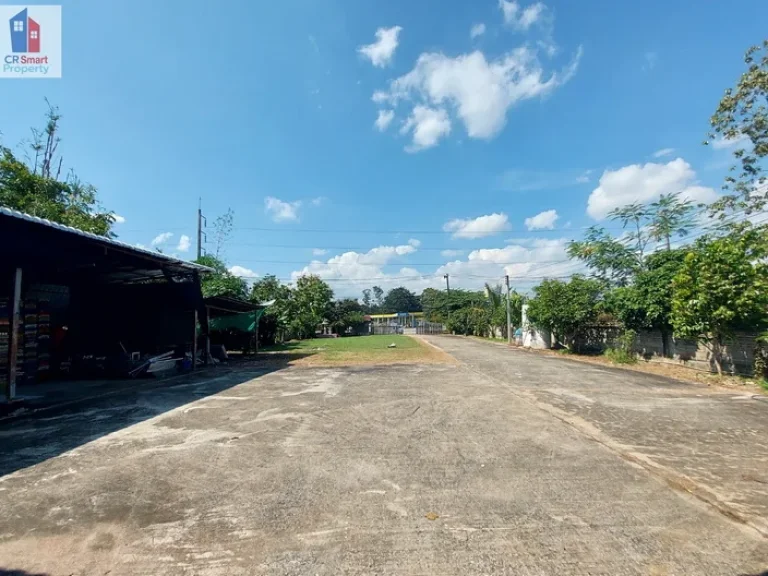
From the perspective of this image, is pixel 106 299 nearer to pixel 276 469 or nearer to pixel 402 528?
pixel 276 469

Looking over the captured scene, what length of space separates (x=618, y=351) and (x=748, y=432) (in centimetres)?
935

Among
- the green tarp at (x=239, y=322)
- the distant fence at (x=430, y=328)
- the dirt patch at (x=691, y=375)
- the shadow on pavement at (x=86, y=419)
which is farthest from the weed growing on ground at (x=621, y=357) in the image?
the distant fence at (x=430, y=328)

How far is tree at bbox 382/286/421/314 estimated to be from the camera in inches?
3720

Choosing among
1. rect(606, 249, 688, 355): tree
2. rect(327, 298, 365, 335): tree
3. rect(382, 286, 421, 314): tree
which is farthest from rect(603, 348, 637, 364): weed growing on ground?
rect(382, 286, 421, 314): tree

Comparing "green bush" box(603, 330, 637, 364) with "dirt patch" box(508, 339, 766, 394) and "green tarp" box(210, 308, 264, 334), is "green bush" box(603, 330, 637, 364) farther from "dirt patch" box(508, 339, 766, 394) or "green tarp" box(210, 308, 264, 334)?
"green tarp" box(210, 308, 264, 334)

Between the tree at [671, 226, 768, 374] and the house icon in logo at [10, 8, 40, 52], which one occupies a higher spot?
the house icon in logo at [10, 8, 40, 52]

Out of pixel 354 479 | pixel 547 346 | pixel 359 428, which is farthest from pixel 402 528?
pixel 547 346

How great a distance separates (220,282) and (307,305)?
9.89 meters

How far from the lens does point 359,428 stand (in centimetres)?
495

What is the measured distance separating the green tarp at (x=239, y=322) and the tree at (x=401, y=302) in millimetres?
77640

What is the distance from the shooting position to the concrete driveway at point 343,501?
2203 millimetres

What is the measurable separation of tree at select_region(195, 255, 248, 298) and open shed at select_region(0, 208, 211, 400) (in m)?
8.46

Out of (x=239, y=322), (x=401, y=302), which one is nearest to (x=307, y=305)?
(x=239, y=322)

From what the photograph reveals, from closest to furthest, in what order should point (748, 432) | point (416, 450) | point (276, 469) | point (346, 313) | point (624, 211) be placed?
1. point (276, 469)
2. point (416, 450)
3. point (748, 432)
4. point (624, 211)
5. point (346, 313)
